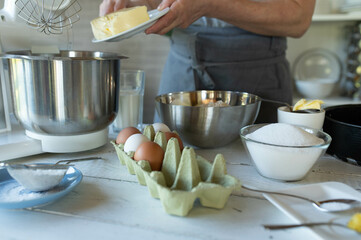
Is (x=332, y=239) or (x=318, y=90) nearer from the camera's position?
(x=332, y=239)

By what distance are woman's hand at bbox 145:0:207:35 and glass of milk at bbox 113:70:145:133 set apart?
18 centimetres

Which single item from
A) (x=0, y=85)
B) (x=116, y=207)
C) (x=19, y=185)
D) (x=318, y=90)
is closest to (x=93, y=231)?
(x=116, y=207)

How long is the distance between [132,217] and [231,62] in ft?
2.07

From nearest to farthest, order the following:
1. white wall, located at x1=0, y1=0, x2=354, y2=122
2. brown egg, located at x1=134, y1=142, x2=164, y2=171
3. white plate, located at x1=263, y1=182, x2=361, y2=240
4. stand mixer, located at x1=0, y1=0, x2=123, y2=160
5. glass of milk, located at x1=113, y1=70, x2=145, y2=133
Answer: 1. white plate, located at x1=263, y1=182, x2=361, y2=240
2. brown egg, located at x1=134, y1=142, x2=164, y2=171
3. stand mixer, located at x1=0, y1=0, x2=123, y2=160
4. glass of milk, located at x1=113, y1=70, x2=145, y2=133
5. white wall, located at x1=0, y1=0, x2=354, y2=122

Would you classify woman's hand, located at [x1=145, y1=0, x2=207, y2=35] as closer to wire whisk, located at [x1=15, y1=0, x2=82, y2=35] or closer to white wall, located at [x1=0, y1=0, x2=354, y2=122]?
wire whisk, located at [x1=15, y1=0, x2=82, y2=35]

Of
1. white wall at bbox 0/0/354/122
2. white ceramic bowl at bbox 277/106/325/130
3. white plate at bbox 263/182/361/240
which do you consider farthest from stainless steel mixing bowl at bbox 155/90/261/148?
white wall at bbox 0/0/354/122

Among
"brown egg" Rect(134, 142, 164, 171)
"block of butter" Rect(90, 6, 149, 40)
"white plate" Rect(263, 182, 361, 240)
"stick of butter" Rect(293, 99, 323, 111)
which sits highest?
"block of butter" Rect(90, 6, 149, 40)

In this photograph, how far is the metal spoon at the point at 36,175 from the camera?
1.51ft

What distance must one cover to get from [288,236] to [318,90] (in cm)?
138

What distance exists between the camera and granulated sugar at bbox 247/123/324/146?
0.53 meters

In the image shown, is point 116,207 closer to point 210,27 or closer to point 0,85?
point 0,85

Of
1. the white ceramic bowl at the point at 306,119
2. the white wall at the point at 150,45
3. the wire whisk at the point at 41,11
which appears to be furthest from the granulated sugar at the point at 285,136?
the white wall at the point at 150,45

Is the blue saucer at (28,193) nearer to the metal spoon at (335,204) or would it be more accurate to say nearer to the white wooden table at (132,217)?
the white wooden table at (132,217)

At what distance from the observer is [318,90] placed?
1.65 metres
